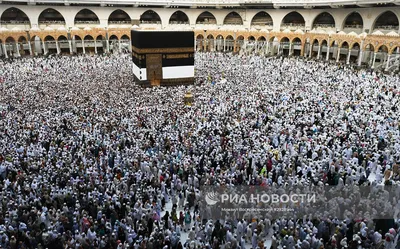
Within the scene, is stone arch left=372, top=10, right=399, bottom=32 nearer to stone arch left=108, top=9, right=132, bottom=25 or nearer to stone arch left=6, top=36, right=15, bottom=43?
stone arch left=108, top=9, right=132, bottom=25

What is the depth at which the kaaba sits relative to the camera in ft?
57.4

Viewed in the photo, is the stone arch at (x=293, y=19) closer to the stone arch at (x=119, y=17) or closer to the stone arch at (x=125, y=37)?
the stone arch at (x=125, y=37)

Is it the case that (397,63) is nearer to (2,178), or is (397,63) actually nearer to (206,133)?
(206,133)

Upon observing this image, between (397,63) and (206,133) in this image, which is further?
(397,63)

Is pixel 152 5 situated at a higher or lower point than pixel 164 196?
higher

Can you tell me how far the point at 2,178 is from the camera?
7.77m

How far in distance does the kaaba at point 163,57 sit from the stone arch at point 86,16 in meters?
18.1

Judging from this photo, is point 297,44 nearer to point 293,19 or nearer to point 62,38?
point 293,19

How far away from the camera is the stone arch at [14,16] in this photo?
101 ft

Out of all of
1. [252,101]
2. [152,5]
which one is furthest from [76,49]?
[252,101]

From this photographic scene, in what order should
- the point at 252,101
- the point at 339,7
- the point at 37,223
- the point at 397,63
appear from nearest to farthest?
1. the point at 37,223
2. the point at 252,101
3. the point at 397,63
4. the point at 339,7

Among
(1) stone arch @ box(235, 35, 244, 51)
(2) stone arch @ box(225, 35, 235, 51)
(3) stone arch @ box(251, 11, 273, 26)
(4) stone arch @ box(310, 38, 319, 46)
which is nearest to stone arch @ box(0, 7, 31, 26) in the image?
(2) stone arch @ box(225, 35, 235, 51)

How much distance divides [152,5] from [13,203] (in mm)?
30938

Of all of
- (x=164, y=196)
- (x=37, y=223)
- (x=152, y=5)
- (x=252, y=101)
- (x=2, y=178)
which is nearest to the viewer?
(x=37, y=223)
